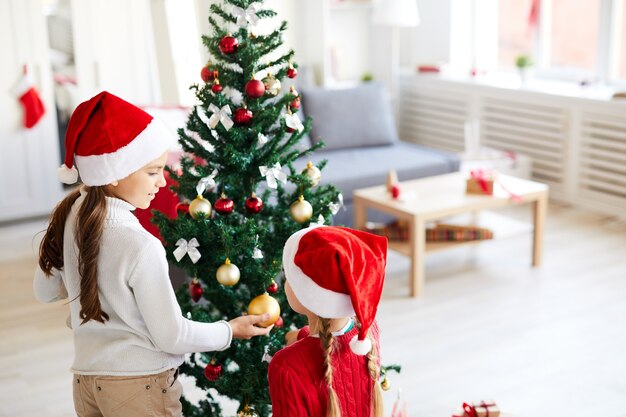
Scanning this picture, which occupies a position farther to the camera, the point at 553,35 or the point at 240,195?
the point at 553,35

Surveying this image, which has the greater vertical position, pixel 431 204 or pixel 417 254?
pixel 431 204

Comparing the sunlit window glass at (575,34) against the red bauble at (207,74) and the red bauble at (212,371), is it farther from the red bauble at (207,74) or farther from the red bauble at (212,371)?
the red bauble at (212,371)

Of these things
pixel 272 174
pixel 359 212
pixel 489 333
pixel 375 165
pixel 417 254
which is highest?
pixel 272 174

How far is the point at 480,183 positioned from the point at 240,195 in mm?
2126

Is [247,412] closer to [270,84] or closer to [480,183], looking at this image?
[270,84]

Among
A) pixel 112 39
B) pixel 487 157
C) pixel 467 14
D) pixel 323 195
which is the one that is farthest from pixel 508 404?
pixel 467 14

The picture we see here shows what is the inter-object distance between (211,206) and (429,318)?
1734 mm

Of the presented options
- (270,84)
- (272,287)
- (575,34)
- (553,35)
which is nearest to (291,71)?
(270,84)

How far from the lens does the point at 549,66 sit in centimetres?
589

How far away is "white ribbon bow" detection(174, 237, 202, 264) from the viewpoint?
80.8 inches

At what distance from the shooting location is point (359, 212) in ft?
13.6

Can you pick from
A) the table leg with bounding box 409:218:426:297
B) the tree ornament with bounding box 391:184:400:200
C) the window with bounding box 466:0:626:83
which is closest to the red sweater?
the table leg with bounding box 409:218:426:297

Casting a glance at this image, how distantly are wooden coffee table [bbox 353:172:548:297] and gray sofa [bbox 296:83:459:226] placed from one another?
37cm

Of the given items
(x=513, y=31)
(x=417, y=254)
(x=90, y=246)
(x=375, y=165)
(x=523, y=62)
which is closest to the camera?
(x=90, y=246)
